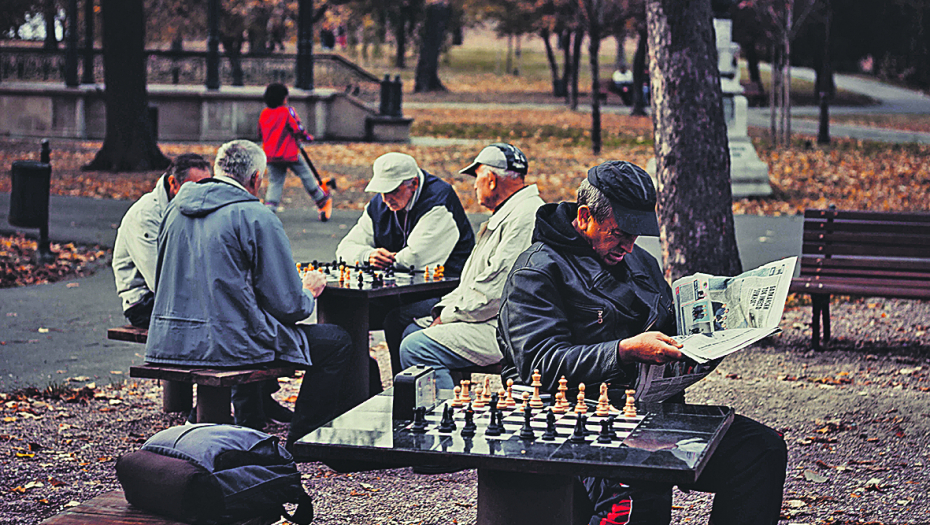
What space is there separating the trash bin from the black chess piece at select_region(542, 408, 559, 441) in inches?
360

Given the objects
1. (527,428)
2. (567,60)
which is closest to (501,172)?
(527,428)

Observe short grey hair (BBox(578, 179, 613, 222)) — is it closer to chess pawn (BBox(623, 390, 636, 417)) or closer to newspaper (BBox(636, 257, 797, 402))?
newspaper (BBox(636, 257, 797, 402))

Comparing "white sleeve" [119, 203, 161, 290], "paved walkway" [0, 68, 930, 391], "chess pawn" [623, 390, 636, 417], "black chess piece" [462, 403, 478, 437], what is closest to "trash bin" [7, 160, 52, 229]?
"paved walkway" [0, 68, 930, 391]

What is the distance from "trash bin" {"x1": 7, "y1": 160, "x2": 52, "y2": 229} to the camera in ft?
36.7

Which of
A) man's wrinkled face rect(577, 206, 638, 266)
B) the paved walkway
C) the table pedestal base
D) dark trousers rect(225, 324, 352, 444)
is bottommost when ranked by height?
the paved walkway

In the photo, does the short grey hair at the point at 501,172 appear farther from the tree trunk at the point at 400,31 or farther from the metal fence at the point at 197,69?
the tree trunk at the point at 400,31

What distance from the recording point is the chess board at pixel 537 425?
3170 mm

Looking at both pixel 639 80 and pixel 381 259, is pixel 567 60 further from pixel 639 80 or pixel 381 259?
pixel 381 259

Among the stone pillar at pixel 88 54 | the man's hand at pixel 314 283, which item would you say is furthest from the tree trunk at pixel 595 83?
the man's hand at pixel 314 283

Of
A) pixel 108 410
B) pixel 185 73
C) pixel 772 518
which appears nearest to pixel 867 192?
pixel 108 410

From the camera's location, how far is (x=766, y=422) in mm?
6492

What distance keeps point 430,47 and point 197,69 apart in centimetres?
2490

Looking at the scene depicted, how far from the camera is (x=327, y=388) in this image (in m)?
5.64

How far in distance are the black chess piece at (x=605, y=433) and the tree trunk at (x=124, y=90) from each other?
1847 cm
